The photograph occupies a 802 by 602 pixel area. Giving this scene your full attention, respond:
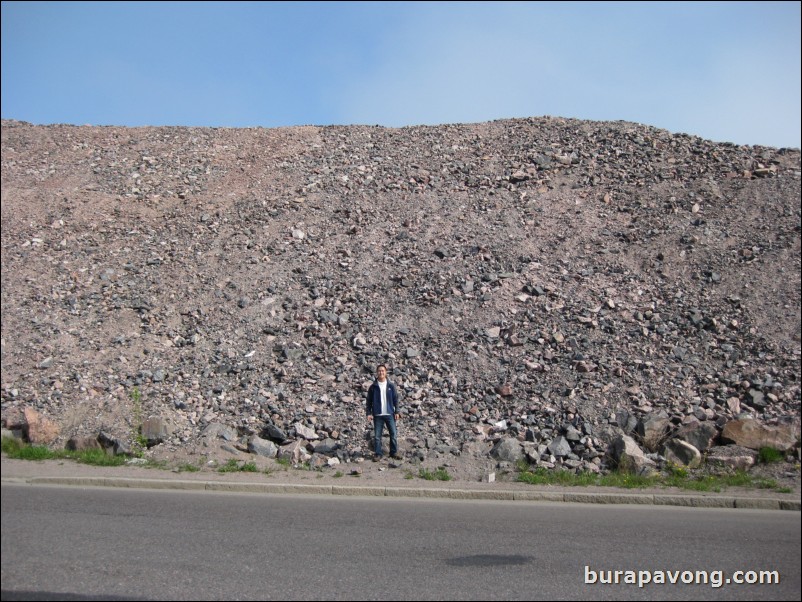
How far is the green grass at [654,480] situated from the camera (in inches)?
372

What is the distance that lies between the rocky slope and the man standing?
0.63m

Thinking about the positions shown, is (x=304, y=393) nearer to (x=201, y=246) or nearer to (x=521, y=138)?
(x=201, y=246)

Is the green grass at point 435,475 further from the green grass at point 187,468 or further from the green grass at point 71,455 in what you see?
the green grass at point 71,455

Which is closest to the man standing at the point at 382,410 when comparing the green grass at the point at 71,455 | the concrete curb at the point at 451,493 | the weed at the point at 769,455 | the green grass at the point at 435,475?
the green grass at the point at 435,475

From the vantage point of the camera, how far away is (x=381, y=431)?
1122cm

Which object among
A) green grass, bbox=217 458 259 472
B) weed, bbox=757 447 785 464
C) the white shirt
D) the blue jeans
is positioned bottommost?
green grass, bbox=217 458 259 472

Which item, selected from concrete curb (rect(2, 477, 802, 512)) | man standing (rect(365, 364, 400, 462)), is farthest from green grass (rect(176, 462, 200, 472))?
man standing (rect(365, 364, 400, 462))

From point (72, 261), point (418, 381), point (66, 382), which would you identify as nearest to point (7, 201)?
point (72, 261)

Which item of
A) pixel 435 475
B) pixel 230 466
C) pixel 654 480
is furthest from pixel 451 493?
pixel 230 466

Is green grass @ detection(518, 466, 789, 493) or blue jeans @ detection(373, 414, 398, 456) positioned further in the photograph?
blue jeans @ detection(373, 414, 398, 456)

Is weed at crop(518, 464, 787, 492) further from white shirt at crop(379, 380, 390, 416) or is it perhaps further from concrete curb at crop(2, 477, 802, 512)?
white shirt at crop(379, 380, 390, 416)

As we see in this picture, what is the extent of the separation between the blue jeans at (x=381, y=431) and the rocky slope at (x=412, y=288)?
1.93 ft

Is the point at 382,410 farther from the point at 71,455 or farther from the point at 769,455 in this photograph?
the point at 769,455

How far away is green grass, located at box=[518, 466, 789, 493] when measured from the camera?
9445mm
